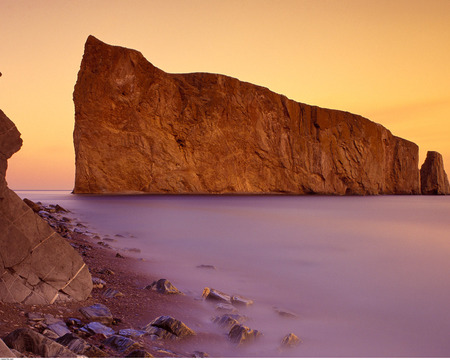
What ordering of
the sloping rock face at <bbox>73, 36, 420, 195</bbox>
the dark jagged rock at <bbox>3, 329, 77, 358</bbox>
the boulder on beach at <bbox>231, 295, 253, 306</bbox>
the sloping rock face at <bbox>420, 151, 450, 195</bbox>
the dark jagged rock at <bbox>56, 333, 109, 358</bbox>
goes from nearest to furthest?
the dark jagged rock at <bbox>3, 329, 77, 358</bbox>, the dark jagged rock at <bbox>56, 333, 109, 358</bbox>, the boulder on beach at <bbox>231, 295, 253, 306</bbox>, the sloping rock face at <bbox>73, 36, 420, 195</bbox>, the sloping rock face at <bbox>420, 151, 450, 195</bbox>

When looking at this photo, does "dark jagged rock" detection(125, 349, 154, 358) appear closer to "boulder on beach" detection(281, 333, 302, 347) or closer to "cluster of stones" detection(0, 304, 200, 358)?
"cluster of stones" detection(0, 304, 200, 358)

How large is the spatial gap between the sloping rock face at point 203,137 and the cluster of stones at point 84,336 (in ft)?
117

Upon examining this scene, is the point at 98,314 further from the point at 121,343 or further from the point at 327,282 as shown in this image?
the point at 327,282

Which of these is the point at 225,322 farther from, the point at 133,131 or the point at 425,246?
the point at 133,131

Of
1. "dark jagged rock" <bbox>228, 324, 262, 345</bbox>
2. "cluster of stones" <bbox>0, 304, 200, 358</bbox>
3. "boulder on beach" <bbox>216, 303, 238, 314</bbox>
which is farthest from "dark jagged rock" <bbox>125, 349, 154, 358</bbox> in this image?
"boulder on beach" <bbox>216, 303, 238, 314</bbox>

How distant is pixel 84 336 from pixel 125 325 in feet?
1.47

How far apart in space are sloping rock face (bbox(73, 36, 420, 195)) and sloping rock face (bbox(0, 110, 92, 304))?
3509 centimetres

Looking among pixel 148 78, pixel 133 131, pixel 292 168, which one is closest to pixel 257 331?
pixel 133 131

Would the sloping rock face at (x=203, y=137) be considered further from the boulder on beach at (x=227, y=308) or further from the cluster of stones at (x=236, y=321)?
the boulder on beach at (x=227, y=308)

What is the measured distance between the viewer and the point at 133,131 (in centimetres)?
3794

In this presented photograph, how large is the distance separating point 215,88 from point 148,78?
28.1 ft

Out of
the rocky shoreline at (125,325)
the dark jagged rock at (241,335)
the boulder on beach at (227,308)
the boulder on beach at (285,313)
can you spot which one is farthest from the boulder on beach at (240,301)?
the dark jagged rock at (241,335)

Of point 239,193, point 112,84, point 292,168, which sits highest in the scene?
point 112,84

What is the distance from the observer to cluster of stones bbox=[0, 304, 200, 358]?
7.16 ft
